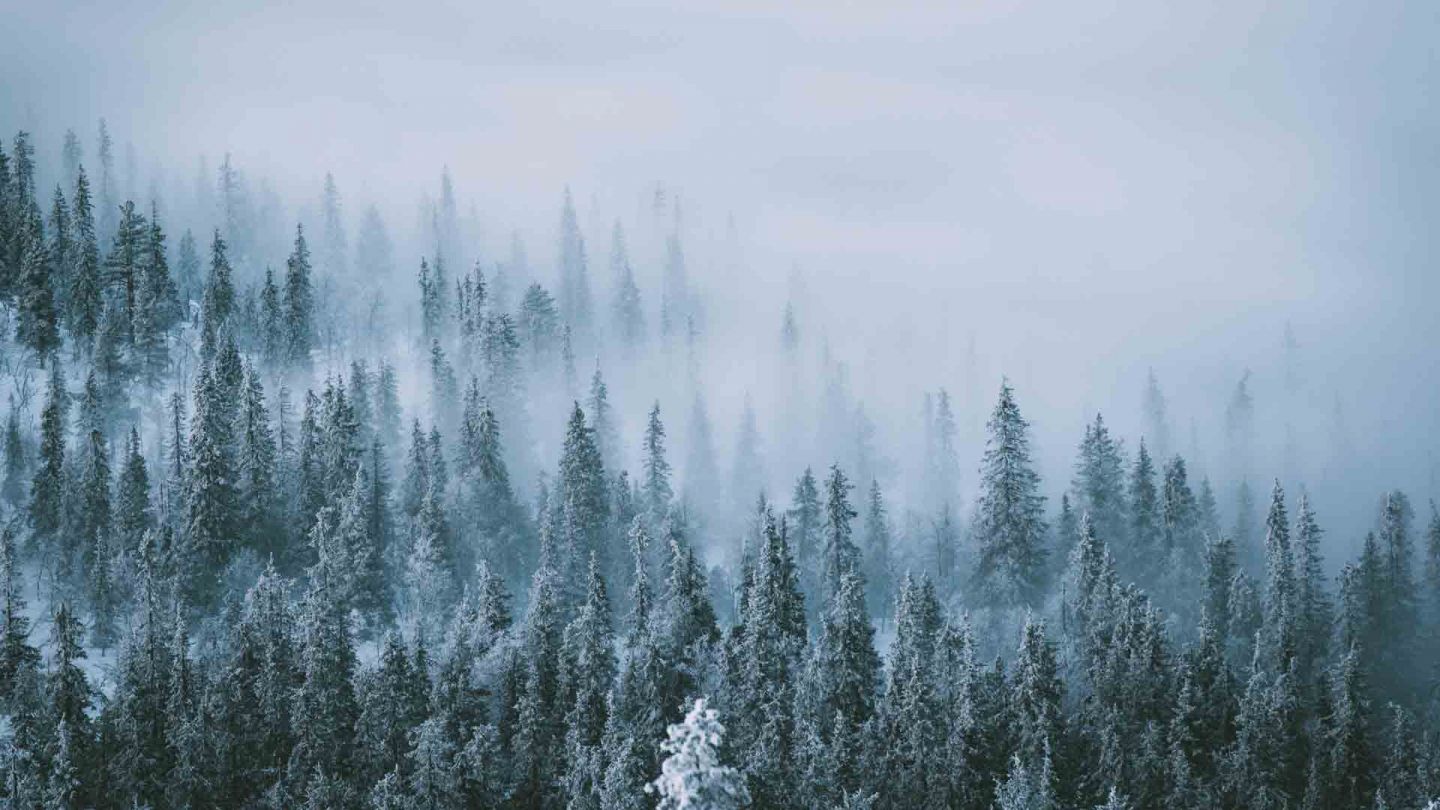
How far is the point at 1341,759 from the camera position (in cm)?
7631

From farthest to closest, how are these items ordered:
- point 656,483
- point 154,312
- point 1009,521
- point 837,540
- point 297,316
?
point 297,316 < point 154,312 < point 656,483 < point 837,540 < point 1009,521

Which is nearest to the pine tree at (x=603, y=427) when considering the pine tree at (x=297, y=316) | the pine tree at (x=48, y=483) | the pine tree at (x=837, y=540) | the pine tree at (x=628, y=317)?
the pine tree at (x=297, y=316)

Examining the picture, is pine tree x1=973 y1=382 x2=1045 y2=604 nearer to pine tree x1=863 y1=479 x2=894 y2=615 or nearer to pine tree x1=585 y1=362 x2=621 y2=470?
pine tree x1=863 y1=479 x2=894 y2=615

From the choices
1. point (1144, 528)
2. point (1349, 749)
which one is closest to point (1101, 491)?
point (1144, 528)

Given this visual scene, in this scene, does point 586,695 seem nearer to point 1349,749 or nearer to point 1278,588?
point 1349,749

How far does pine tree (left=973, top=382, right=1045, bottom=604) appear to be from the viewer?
98.1m

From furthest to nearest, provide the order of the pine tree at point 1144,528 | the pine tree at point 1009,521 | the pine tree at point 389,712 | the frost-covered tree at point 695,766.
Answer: the pine tree at point 1144,528, the pine tree at point 1009,521, the pine tree at point 389,712, the frost-covered tree at point 695,766

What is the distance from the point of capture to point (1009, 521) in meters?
98.4

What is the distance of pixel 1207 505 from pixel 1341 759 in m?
59.1

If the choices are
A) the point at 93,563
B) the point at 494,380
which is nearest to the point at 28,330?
the point at 93,563

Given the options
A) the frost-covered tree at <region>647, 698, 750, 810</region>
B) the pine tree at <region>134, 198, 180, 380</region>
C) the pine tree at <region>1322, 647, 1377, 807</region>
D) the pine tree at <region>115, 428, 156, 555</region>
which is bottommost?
the pine tree at <region>1322, 647, 1377, 807</region>

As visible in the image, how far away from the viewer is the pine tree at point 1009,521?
9806 cm

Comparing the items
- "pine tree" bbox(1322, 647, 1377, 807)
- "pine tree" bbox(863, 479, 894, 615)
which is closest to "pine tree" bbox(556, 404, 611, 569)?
"pine tree" bbox(863, 479, 894, 615)

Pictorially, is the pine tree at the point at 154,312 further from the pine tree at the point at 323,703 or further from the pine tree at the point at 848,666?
the pine tree at the point at 848,666
